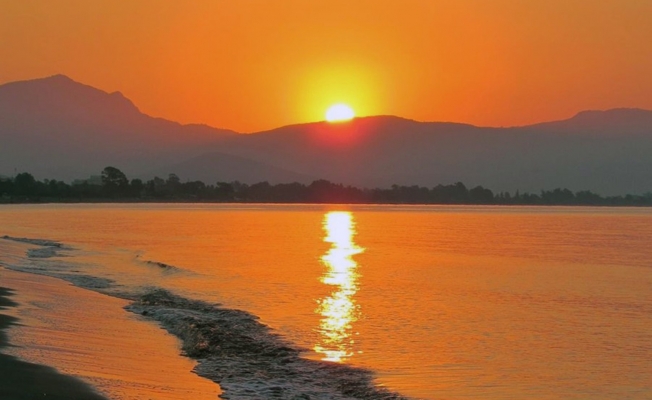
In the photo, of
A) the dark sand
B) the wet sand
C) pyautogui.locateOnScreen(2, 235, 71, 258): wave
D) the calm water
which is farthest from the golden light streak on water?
pyautogui.locateOnScreen(2, 235, 71, 258): wave

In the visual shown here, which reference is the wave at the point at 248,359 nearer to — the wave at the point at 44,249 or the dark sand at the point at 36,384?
the dark sand at the point at 36,384

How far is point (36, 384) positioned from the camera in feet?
47.4

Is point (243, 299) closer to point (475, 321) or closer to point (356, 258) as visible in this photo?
point (475, 321)

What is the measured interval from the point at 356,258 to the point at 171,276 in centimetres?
2068

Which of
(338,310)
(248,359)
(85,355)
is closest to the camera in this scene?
(85,355)

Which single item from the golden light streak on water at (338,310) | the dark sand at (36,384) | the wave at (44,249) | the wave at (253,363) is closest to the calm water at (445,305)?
the golden light streak on water at (338,310)

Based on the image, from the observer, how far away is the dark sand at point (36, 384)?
44.9 feet

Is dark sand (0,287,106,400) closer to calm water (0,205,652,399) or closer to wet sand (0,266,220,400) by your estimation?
wet sand (0,266,220,400)

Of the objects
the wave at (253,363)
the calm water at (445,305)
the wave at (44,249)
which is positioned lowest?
the calm water at (445,305)

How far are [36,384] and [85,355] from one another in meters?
3.72

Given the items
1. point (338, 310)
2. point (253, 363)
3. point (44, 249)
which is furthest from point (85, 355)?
point (44, 249)

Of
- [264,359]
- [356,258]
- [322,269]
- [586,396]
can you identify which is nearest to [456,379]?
[586,396]

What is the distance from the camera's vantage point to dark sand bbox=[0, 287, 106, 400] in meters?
13.7

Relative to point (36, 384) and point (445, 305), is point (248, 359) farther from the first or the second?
point (445, 305)
